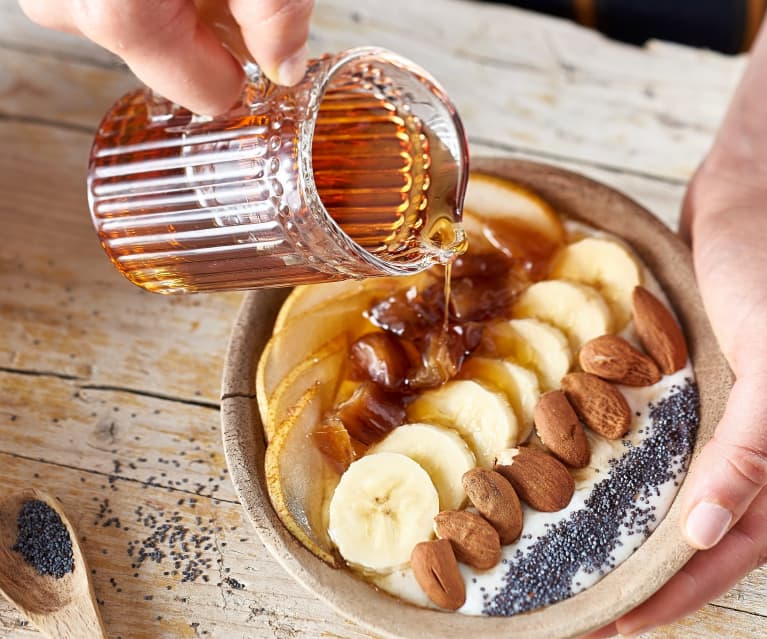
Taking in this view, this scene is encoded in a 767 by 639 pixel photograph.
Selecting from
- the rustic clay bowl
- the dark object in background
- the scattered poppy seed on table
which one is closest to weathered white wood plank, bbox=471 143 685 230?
the rustic clay bowl

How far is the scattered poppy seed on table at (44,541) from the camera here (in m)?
1.18

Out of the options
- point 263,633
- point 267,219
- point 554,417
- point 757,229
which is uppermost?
point 267,219

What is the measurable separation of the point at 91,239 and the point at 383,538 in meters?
0.81

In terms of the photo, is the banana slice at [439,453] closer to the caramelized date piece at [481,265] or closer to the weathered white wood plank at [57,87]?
the caramelized date piece at [481,265]

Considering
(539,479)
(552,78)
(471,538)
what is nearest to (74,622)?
(471,538)

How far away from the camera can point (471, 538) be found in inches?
42.4

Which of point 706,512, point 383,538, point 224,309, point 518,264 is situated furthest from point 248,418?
point 706,512

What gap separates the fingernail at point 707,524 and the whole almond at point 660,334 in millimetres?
246

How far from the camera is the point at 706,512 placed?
1.04 metres

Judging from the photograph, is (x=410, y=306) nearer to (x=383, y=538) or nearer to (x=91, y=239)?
(x=383, y=538)

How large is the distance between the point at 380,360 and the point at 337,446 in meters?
0.14

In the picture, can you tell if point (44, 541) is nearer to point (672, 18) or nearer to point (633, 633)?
point (633, 633)

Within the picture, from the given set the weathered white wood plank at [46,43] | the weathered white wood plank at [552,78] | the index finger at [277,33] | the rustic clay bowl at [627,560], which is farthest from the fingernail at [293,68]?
the weathered white wood plank at [46,43]

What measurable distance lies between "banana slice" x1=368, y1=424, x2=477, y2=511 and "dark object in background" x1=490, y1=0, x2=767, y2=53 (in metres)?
1.15
